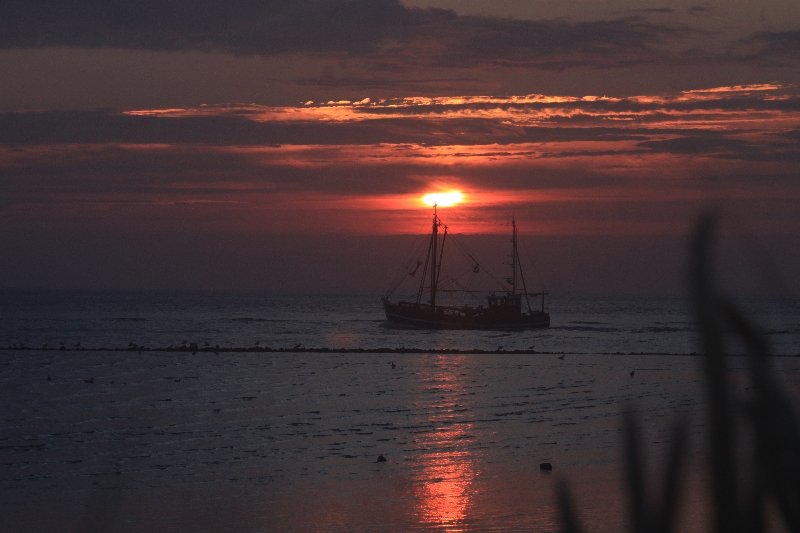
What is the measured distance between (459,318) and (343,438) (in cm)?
5203

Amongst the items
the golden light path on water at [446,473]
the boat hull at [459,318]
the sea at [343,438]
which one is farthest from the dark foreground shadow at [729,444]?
the boat hull at [459,318]

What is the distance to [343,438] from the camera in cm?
1841

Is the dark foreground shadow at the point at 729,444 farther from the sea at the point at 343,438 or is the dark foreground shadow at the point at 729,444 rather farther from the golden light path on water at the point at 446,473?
the golden light path on water at the point at 446,473

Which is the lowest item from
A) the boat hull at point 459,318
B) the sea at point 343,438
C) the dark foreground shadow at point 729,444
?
the boat hull at point 459,318

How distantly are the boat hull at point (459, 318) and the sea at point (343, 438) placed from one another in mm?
27185

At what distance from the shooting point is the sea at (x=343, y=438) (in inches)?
454

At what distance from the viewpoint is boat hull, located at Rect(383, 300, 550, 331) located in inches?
2736

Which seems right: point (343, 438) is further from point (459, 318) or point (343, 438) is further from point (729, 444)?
point (459, 318)

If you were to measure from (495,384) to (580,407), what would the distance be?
6546 mm

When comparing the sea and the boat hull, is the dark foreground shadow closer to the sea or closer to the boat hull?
the sea

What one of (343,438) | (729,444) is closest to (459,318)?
(343,438)

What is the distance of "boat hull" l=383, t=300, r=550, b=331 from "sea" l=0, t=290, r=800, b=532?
27185 mm

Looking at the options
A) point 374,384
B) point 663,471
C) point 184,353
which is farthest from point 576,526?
point 184,353

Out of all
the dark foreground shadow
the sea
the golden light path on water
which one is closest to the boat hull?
the sea
